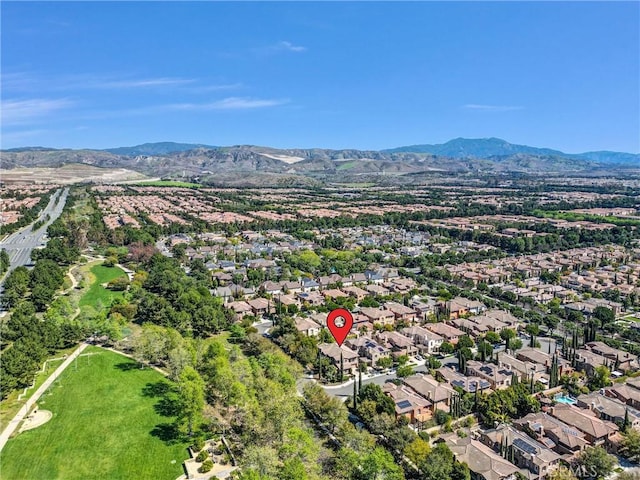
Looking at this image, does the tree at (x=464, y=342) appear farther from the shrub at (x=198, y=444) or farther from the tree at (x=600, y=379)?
the shrub at (x=198, y=444)

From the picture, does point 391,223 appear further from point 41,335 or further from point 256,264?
point 41,335

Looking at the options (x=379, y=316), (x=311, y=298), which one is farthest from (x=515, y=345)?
(x=311, y=298)

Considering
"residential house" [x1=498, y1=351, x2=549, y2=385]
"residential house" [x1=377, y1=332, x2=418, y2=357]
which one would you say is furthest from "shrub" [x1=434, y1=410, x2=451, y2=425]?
"residential house" [x1=377, y1=332, x2=418, y2=357]

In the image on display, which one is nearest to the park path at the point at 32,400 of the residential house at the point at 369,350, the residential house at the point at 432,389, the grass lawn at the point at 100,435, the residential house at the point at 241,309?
the grass lawn at the point at 100,435

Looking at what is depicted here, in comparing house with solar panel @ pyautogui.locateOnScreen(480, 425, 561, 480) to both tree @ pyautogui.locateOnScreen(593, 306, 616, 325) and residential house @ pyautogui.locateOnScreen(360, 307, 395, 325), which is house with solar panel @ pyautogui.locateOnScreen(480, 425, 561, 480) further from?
tree @ pyautogui.locateOnScreen(593, 306, 616, 325)

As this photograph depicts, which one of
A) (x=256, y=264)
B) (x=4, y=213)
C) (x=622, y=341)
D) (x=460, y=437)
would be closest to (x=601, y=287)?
(x=622, y=341)
